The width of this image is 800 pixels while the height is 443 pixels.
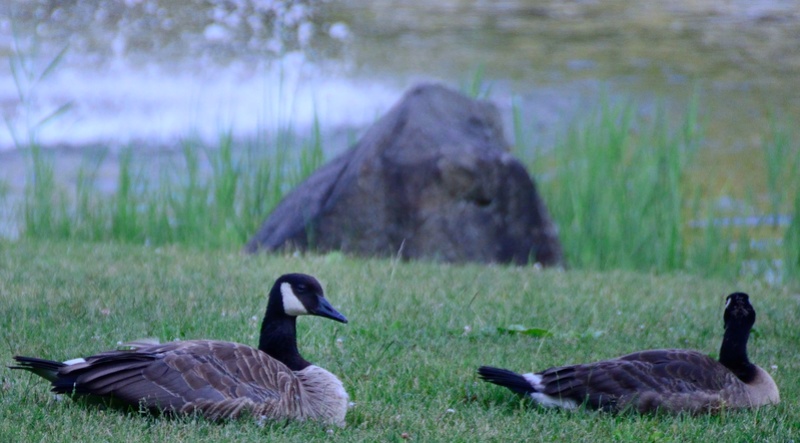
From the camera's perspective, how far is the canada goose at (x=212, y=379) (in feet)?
Result: 15.1

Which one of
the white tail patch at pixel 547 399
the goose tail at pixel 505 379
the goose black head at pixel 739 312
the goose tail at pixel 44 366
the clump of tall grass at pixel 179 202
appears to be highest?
the goose tail at pixel 44 366

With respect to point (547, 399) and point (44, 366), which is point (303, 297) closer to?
point (44, 366)

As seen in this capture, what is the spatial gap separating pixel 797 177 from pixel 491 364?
7.47 metres

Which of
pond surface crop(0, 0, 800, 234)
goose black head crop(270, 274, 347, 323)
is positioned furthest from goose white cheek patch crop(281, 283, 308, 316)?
pond surface crop(0, 0, 800, 234)

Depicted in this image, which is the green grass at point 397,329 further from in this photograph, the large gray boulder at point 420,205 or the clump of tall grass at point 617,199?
the clump of tall grass at point 617,199

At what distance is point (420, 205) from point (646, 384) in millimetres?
4989

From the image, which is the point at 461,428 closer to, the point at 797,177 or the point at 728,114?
the point at 797,177

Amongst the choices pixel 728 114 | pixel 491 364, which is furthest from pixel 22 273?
pixel 728 114

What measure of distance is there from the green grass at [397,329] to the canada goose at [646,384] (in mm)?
92

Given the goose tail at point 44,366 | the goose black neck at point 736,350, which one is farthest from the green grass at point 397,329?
the goose black neck at point 736,350

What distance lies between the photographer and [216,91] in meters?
18.9

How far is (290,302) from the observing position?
16.9 ft

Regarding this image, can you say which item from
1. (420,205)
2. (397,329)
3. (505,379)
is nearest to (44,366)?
(505,379)

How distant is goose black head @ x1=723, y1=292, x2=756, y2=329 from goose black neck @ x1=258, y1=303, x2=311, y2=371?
2.45 metres
